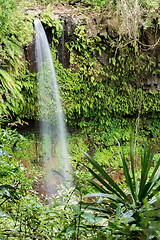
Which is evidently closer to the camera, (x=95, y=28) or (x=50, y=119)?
(x=95, y=28)

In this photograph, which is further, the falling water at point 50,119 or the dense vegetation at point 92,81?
the falling water at point 50,119

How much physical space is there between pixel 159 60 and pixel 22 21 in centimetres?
435

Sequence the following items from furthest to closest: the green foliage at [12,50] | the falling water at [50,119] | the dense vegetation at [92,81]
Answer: the falling water at [50,119], the dense vegetation at [92,81], the green foliage at [12,50]

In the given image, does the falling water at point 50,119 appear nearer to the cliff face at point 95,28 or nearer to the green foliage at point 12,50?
the cliff face at point 95,28

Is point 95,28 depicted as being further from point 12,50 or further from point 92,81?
point 12,50

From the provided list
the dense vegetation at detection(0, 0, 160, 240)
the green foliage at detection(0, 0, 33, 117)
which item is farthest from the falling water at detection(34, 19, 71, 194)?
the green foliage at detection(0, 0, 33, 117)

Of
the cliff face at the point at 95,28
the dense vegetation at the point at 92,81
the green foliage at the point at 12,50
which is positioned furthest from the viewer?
the cliff face at the point at 95,28

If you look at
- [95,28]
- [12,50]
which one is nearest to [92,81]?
[95,28]

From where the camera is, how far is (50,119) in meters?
5.93

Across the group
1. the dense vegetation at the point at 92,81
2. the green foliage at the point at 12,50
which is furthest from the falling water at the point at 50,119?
the green foliage at the point at 12,50

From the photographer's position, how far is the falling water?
5.14 meters

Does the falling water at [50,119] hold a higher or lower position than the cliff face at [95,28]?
lower

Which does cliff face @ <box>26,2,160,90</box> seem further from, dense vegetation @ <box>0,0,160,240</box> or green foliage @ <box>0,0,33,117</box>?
green foliage @ <box>0,0,33,117</box>

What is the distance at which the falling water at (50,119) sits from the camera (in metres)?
5.14
